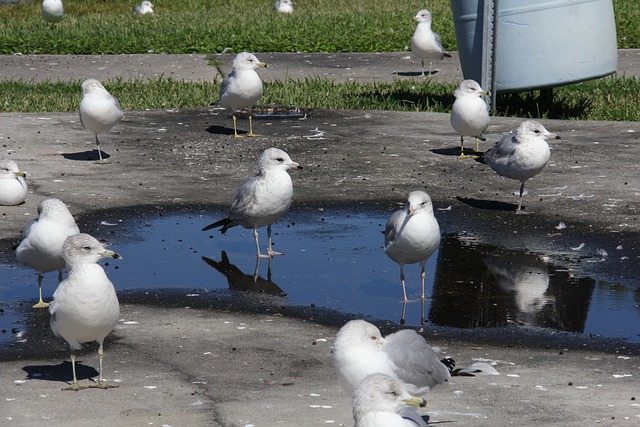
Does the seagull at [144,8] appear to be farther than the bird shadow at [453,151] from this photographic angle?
Yes

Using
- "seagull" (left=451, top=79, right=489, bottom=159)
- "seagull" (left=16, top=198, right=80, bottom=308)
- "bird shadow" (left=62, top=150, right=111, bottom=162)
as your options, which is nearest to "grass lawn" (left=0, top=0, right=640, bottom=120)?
"seagull" (left=451, top=79, right=489, bottom=159)

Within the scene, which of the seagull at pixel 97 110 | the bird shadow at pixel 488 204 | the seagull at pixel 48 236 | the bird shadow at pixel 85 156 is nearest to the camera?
the seagull at pixel 48 236

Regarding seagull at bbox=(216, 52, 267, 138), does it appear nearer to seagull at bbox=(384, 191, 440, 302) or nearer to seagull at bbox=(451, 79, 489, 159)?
seagull at bbox=(451, 79, 489, 159)

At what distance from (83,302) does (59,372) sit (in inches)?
27.4

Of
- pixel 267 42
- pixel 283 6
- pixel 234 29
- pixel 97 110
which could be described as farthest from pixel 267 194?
pixel 283 6

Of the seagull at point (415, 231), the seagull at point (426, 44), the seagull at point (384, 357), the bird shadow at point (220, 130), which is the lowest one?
the seagull at point (384, 357)

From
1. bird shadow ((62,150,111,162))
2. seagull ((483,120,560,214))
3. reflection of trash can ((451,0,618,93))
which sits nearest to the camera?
seagull ((483,120,560,214))

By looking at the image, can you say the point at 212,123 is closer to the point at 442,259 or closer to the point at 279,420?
the point at 442,259

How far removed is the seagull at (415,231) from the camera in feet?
28.0

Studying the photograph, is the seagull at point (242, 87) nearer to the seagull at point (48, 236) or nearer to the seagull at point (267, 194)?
the seagull at point (267, 194)

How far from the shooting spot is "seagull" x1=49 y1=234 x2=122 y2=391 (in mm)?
6746

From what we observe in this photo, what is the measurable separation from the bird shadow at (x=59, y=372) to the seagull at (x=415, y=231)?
8.63ft

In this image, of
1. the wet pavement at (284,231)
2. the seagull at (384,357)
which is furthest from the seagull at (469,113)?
the seagull at (384,357)

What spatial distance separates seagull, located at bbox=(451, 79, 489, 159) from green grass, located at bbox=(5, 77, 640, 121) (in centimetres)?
301
